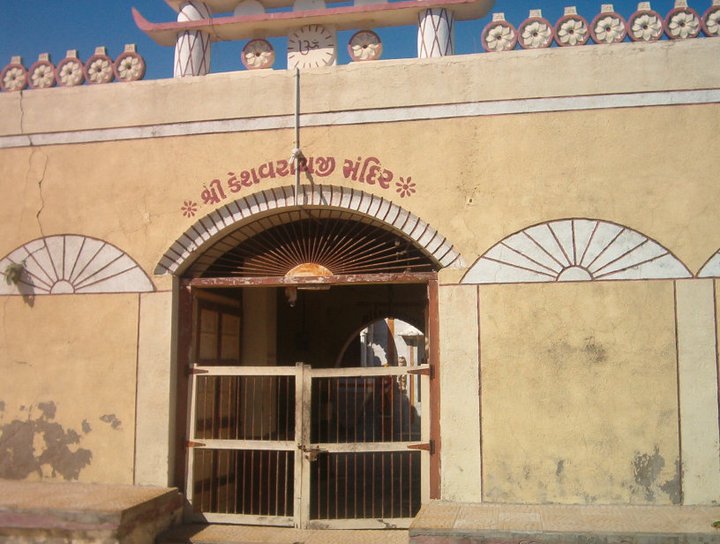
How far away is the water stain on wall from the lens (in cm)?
725

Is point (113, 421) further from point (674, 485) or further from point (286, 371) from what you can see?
point (674, 485)

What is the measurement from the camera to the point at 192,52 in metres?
7.71

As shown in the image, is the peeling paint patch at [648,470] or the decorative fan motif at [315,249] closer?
the peeling paint patch at [648,470]

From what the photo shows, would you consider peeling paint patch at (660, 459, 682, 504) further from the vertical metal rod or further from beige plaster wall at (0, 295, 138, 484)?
beige plaster wall at (0, 295, 138, 484)

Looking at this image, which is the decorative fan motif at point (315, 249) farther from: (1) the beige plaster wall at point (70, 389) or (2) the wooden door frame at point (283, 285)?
(1) the beige plaster wall at point (70, 389)

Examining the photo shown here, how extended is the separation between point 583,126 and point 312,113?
2.33 metres

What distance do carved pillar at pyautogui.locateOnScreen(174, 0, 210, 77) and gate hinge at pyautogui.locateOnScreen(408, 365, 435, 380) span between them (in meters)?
3.46

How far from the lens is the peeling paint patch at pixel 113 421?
7.20 meters

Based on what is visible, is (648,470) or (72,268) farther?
(72,268)

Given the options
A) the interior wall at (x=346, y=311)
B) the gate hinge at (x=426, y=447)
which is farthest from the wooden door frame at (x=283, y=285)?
the interior wall at (x=346, y=311)

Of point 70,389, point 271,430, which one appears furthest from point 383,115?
point 271,430

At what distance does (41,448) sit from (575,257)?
4986mm

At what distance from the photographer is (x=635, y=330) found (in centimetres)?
652

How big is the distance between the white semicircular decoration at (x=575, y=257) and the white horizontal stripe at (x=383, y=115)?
101cm
